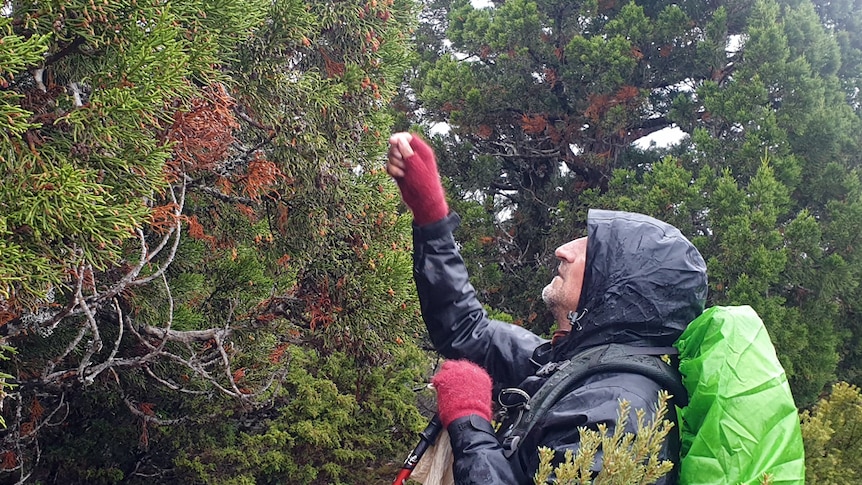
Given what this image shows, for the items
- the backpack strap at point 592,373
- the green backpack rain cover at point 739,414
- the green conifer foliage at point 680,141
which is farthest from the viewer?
the green conifer foliage at point 680,141

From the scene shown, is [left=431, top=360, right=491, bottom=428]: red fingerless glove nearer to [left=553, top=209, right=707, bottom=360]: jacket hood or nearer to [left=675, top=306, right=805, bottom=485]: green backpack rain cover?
[left=553, top=209, right=707, bottom=360]: jacket hood

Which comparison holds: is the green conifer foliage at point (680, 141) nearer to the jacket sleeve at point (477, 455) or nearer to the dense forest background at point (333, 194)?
the dense forest background at point (333, 194)

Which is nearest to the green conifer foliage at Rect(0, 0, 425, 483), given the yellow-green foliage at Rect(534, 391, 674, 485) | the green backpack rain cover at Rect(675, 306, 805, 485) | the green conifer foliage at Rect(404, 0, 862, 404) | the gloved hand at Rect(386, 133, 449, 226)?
the gloved hand at Rect(386, 133, 449, 226)

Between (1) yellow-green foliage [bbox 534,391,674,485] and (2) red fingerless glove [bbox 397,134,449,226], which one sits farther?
(2) red fingerless glove [bbox 397,134,449,226]

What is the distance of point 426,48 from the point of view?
8.94 meters

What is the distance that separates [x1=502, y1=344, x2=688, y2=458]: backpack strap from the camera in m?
1.45

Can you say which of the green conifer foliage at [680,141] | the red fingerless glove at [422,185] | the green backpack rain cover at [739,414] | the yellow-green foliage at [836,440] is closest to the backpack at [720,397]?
the green backpack rain cover at [739,414]

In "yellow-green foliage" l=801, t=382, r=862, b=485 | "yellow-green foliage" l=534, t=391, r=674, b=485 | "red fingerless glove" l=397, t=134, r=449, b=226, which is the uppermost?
"red fingerless glove" l=397, t=134, r=449, b=226

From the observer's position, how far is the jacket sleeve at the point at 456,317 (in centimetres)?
178

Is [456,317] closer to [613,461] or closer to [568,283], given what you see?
[568,283]

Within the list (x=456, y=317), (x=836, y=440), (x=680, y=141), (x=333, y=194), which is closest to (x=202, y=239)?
(x=333, y=194)

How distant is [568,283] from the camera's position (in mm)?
1726

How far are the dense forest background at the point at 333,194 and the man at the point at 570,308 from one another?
29.8 inches

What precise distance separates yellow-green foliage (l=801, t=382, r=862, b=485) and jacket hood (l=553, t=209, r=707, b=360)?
1.91 metres
